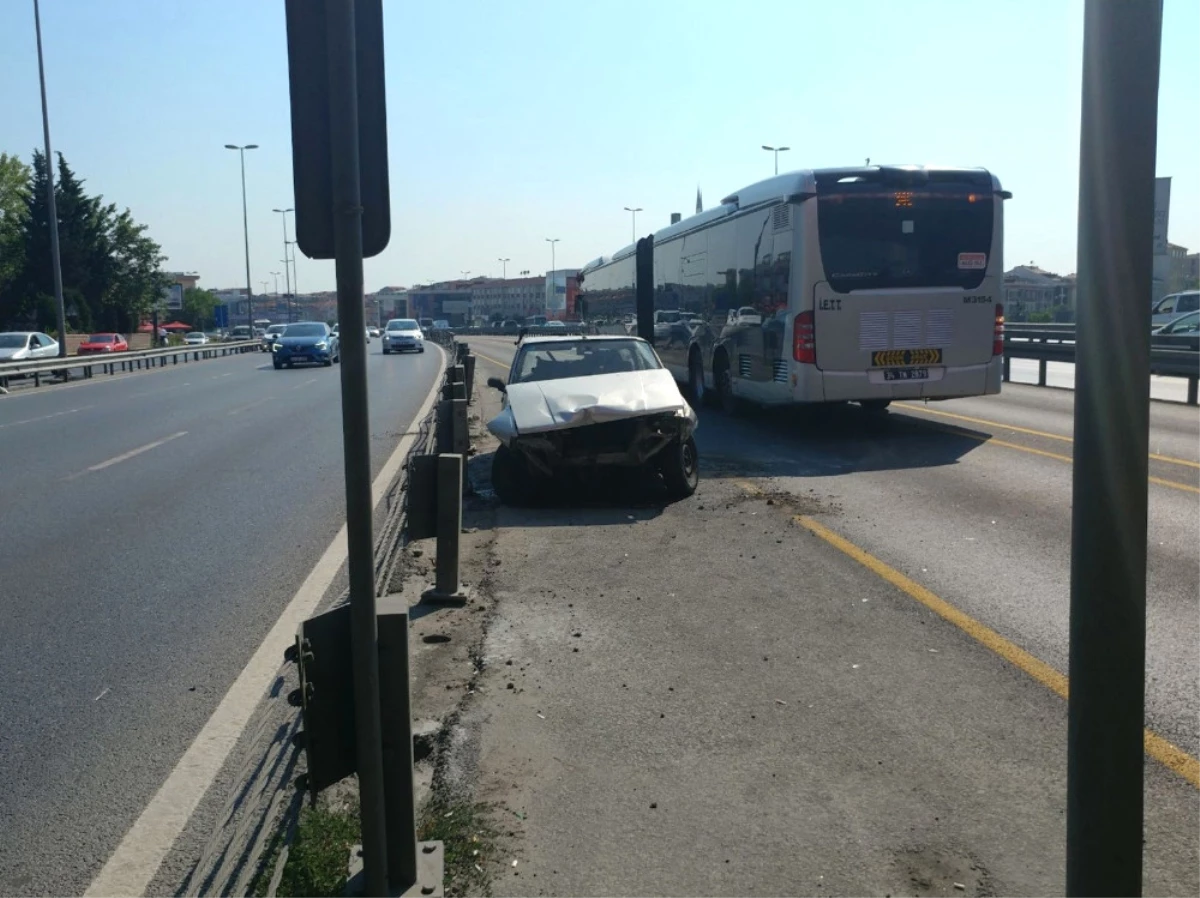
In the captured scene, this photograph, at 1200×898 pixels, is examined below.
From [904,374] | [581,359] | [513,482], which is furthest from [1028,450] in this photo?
[513,482]

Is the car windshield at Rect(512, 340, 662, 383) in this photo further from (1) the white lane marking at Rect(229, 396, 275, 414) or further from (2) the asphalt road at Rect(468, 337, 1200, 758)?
(1) the white lane marking at Rect(229, 396, 275, 414)

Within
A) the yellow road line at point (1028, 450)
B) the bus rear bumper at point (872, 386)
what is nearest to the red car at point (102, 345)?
the bus rear bumper at point (872, 386)

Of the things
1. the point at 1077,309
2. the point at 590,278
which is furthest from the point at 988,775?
the point at 590,278

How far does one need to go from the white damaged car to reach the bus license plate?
3.62 meters

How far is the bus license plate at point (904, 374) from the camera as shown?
46.1ft

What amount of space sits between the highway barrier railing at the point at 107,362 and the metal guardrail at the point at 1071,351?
24492 mm

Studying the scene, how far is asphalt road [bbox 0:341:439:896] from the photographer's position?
454 cm

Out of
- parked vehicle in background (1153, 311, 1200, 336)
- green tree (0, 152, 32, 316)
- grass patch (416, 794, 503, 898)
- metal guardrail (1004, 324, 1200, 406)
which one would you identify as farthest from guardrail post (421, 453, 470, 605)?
green tree (0, 152, 32, 316)

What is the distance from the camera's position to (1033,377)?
28.7 metres

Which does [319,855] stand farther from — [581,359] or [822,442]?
[822,442]

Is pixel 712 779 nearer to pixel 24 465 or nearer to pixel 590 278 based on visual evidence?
pixel 24 465

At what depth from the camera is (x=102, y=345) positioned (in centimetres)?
5478

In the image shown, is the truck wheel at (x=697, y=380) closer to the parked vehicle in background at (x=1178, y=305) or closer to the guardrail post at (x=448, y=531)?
the guardrail post at (x=448, y=531)

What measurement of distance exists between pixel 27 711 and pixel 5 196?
9069 centimetres
